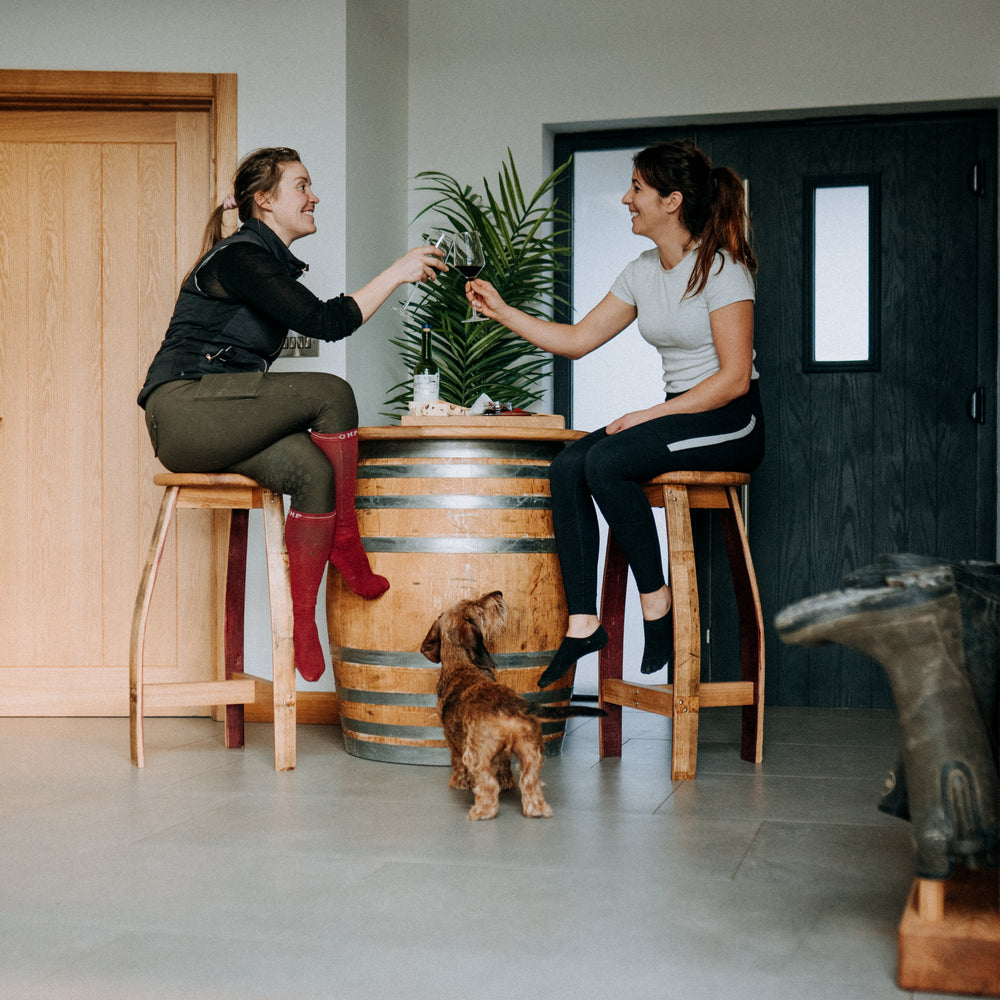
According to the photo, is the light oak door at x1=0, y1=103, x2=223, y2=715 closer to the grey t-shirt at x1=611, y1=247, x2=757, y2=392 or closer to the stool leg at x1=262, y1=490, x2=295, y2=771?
the stool leg at x1=262, y1=490, x2=295, y2=771

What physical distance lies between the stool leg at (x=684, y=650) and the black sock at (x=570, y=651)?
0.18 m

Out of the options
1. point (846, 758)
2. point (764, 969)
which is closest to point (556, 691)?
point (846, 758)

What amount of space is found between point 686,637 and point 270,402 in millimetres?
1072

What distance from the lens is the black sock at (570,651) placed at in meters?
2.61

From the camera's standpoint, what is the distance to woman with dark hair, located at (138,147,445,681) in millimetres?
2586

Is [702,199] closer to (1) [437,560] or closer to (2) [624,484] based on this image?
(2) [624,484]

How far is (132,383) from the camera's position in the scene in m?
3.46

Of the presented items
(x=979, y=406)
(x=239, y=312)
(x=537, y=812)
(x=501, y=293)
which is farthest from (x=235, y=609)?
(x=979, y=406)

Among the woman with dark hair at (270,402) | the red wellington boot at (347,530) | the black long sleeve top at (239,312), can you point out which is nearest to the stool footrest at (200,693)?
the woman with dark hair at (270,402)

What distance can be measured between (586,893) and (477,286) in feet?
5.71

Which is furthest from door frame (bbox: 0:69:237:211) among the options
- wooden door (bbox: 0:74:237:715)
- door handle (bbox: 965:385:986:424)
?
door handle (bbox: 965:385:986:424)

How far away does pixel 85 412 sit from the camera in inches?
136

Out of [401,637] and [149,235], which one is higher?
[149,235]

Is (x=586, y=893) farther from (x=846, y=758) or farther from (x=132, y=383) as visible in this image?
(x=132, y=383)
